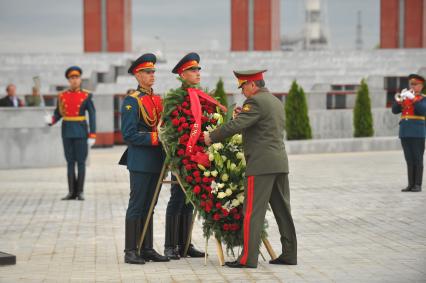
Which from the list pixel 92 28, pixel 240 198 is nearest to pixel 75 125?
pixel 240 198

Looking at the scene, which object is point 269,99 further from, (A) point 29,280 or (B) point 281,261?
(A) point 29,280

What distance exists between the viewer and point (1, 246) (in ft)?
32.6

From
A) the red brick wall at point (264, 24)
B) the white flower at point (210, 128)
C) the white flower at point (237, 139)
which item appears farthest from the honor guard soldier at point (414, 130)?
the red brick wall at point (264, 24)

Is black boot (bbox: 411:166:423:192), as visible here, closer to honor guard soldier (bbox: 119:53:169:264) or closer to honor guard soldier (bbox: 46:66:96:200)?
honor guard soldier (bbox: 46:66:96:200)

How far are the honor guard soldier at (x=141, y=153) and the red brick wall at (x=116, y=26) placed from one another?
29250mm

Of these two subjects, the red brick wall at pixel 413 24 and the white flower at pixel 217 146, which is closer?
the white flower at pixel 217 146

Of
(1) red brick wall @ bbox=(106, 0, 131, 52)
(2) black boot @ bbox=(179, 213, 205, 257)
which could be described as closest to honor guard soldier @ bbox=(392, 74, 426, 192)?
(2) black boot @ bbox=(179, 213, 205, 257)

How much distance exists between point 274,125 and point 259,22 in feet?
101

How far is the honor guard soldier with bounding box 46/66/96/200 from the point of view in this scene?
560 inches

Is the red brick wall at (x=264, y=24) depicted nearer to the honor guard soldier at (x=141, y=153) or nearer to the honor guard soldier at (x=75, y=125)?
the honor guard soldier at (x=75, y=125)

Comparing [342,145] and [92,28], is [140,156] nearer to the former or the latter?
[342,145]

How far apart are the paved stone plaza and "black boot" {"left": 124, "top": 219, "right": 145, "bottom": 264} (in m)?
0.13

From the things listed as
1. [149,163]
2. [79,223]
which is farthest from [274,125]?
[79,223]

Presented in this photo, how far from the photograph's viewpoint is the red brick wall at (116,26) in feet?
124
